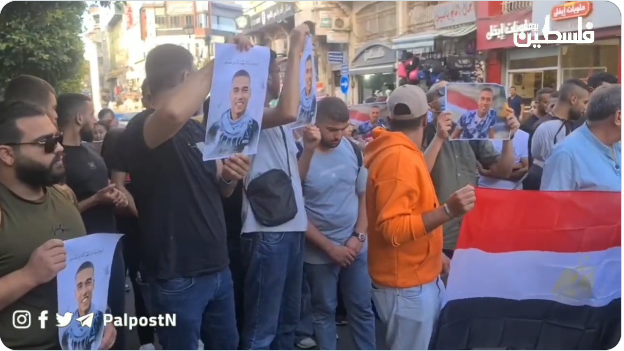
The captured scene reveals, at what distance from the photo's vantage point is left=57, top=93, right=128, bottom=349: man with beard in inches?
97.9

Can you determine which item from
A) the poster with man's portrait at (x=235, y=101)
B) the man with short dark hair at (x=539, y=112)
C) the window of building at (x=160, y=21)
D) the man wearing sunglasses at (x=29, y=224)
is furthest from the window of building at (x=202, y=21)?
the man with short dark hair at (x=539, y=112)

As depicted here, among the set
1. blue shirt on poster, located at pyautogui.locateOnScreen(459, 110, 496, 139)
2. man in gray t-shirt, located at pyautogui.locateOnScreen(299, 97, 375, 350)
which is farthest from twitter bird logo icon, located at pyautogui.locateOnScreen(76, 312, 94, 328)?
blue shirt on poster, located at pyautogui.locateOnScreen(459, 110, 496, 139)

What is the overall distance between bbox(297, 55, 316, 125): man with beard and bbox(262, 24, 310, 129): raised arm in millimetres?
82

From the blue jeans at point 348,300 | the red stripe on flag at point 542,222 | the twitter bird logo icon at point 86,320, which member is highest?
the red stripe on flag at point 542,222

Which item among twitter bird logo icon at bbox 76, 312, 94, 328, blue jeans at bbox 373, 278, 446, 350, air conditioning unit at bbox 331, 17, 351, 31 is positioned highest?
air conditioning unit at bbox 331, 17, 351, 31

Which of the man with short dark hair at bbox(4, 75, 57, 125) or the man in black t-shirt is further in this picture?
the man with short dark hair at bbox(4, 75, 57, 125)

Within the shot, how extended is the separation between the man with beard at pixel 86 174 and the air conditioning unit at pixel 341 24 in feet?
4.88

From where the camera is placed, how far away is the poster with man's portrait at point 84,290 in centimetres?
175

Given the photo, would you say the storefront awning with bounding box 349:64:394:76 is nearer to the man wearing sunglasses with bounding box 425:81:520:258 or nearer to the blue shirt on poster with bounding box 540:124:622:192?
the man wearing sunglasses with bounding box 425:81:520:258

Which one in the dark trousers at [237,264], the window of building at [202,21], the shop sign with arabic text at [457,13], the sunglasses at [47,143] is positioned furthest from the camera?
the shop sign with arabic text at [457,13]

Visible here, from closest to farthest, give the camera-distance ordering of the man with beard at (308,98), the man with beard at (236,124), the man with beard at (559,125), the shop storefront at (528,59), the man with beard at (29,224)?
the man with beard at (29,224) < the man with beard at (236,124) < the man with beard at (308,98) < the man with beard at (559,125) < the shop storefront at (528,59)

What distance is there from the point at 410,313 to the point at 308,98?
1.00 metres

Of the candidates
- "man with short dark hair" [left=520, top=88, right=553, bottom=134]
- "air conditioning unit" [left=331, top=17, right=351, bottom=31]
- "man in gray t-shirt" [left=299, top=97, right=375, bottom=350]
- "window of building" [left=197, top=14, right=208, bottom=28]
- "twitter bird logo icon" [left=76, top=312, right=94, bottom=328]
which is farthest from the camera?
"man with short dark hair" [left=520, top=88, right=553, bottom=134]

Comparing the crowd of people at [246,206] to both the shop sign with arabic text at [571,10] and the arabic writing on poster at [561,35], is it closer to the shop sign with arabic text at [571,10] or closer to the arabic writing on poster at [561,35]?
the arabic writing on poster at [561,35]
